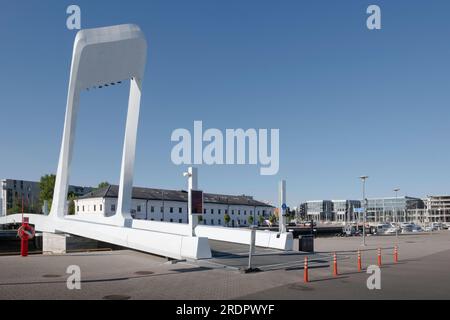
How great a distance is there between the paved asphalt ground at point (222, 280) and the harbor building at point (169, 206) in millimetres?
60975

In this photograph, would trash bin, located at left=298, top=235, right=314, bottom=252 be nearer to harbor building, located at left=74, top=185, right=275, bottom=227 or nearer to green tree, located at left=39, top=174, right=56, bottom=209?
harbor building, located at left=74, top=185, right=275, bottom=227

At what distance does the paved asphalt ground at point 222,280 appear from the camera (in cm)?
1191

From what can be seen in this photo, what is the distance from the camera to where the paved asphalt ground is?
11.9m

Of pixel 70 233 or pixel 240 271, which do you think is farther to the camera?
pixel 70 233

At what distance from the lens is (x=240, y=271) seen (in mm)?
16469

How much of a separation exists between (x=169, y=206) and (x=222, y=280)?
79237 millimetres

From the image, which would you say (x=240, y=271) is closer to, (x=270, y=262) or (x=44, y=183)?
(x=270, y=262)

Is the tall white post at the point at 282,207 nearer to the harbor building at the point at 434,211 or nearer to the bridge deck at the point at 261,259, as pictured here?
the bridge deck at the point at 261,259

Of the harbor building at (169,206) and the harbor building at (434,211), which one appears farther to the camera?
the harbor building at (434,211)

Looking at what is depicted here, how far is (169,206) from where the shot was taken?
92688mm

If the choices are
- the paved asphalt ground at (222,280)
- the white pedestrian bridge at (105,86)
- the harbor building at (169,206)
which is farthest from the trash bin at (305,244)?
the harbor building at (169,206)
